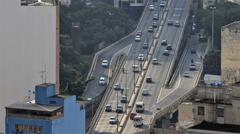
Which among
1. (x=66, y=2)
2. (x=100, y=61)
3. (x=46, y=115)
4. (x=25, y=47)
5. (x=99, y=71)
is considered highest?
(x=66, y=2)

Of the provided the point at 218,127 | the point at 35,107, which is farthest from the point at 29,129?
the point at 218,127

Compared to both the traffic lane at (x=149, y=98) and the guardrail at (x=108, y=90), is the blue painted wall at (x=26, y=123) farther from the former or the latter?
the traffic lane at (x=149, y=98)

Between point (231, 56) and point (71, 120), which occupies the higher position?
point (231, 56)

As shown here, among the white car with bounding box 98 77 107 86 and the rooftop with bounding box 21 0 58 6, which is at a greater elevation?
the rooftop with bounding box 21 0 58 6

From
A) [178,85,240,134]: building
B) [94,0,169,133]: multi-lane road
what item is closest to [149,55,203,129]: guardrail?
[94,0,169,133]: multi-lane road

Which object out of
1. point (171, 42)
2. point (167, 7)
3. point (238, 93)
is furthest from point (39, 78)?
point (167, 7)

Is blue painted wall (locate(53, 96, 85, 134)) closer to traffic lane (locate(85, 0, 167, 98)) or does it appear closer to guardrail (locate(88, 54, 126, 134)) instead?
guardrail (locate(88, 54, 126, 134))

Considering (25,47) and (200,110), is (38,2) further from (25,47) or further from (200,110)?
(200,110)
